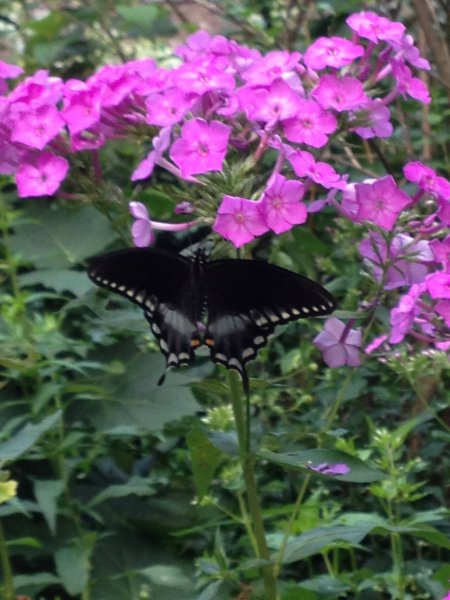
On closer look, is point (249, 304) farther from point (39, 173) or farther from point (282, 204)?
point (39, 173)

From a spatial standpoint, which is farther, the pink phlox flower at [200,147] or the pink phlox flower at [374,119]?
the pink phlox flower at [374,119]

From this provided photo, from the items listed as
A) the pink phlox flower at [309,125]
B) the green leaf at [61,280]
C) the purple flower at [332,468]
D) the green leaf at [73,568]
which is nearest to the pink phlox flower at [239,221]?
the pink phlox flower at [309,125]

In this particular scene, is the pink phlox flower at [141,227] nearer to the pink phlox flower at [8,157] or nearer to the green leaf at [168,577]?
the pink phlox flower at [8,157]

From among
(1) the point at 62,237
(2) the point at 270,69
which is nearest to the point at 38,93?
(2) the point at 270,69

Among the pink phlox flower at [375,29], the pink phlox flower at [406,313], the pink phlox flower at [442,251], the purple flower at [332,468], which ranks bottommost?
the purple flower at [332,468]

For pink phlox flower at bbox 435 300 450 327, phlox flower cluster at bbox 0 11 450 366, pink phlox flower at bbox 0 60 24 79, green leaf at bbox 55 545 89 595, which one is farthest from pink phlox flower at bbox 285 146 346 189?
green leaf at bbox 55 545 89 595

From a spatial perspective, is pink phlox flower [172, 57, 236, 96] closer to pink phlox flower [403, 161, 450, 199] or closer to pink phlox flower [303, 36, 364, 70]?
pink phlox flower [303, 36, 364, 70]
